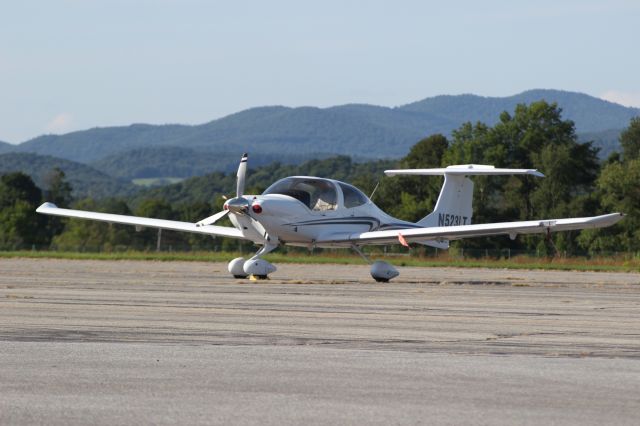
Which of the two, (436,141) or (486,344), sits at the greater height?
(436,141)

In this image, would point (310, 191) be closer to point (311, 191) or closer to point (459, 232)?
point (311, 191)

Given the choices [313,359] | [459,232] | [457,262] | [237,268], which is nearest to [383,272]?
[459,232]

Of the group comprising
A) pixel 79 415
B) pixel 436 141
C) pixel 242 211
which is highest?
pixel 436 141

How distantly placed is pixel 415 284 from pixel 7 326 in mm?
14471

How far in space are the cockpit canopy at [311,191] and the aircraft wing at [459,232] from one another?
83cm

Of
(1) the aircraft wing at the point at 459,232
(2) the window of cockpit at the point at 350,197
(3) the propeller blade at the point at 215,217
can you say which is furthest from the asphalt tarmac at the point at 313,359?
(2) the window of cockpit at the point at 350,197

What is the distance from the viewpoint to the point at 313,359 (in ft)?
33.4

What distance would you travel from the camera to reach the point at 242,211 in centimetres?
2675

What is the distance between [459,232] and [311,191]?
3.75 m

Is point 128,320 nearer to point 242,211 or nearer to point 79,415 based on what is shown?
point 79,415

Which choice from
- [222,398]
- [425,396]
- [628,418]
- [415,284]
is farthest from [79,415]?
[415,284]

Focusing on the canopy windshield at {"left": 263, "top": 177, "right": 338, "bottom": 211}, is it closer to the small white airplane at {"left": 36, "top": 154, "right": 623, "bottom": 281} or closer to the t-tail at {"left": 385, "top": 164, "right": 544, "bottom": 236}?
the small white airplane at {"left": 36, "top": 154, "right": 623, "bottom": 281}

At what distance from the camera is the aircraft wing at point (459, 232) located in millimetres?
25672

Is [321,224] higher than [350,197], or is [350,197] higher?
[350,197]
